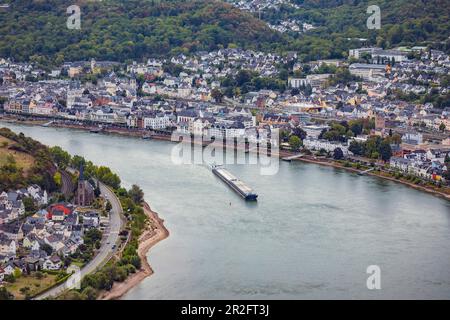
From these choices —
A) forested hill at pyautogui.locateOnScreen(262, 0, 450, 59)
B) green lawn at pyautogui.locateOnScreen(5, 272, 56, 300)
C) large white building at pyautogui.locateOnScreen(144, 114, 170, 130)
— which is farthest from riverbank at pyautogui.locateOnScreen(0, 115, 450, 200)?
forested hill at pyautogui.locateOnScreen(262, 0, 450, 59)

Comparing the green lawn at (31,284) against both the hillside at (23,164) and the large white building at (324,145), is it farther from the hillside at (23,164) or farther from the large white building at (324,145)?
the large white building at (324,145)

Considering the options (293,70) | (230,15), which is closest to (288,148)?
(293,70)

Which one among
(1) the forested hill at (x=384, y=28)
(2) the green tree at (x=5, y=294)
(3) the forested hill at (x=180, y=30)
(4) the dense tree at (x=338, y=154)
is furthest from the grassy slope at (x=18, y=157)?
(1) the forested hill at (x=384, y=28)

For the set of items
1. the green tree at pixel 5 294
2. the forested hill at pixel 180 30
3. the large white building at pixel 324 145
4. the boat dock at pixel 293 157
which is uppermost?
the forested hill at pixel 180 30

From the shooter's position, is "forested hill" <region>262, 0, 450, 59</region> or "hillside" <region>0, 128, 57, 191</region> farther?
"forested hill" <region>262, 0, 450, 59</region>

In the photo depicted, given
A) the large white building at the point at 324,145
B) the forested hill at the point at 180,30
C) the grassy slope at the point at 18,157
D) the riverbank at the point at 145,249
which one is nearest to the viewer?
the riverbank at the point at 145,249

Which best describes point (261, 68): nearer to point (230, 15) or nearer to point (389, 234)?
point (230, 15)

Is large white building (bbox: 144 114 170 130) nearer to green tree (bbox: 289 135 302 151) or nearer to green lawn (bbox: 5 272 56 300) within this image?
green tree (bbox: 289 135 302 151)
